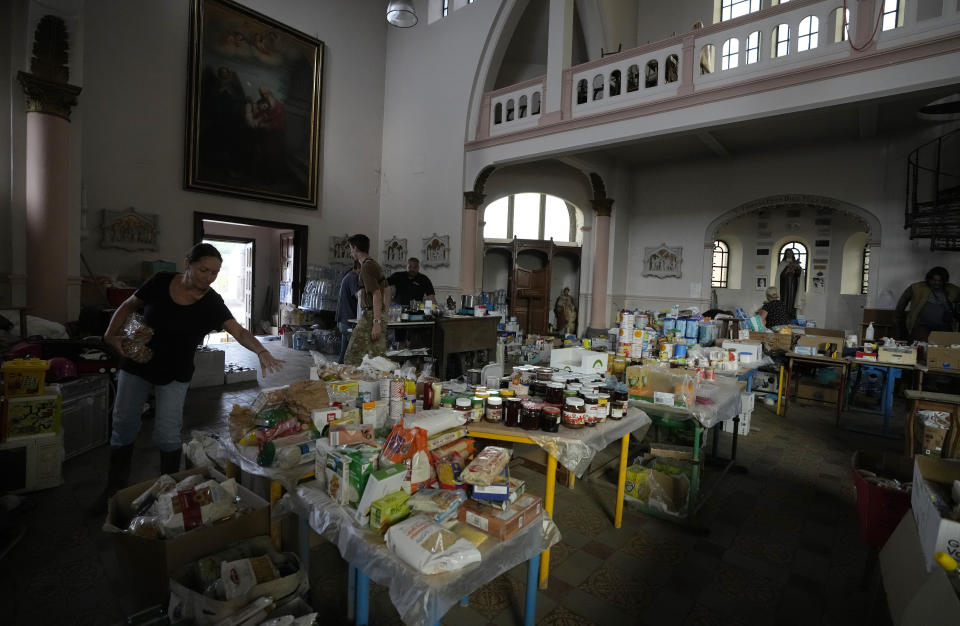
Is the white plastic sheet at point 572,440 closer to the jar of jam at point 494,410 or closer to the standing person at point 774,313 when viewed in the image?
the jar of jam at point 494,410

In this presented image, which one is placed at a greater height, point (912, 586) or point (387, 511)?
point (387, 511)

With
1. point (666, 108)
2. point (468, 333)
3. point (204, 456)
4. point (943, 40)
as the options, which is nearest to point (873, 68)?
point (943, 40)

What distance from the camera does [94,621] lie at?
6.52 feet

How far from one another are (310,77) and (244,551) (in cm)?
978

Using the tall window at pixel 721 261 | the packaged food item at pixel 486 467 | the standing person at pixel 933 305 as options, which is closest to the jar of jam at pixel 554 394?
the packaged food item at pixel 486 467

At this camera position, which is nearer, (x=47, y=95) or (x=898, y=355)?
(x=898, y=355)

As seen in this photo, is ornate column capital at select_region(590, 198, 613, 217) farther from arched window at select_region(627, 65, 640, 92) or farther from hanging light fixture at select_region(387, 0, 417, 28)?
hanging light fixture at select_region(387, 0, 417, 28)

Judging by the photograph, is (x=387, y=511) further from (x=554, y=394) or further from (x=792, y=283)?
(x=792, y=283)

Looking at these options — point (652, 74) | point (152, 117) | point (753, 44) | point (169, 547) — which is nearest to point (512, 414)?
point (169, 547)

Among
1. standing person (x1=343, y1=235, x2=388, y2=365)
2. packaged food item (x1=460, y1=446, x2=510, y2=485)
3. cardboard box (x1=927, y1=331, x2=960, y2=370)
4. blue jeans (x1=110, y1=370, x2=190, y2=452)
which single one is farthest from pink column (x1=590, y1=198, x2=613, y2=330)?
packaged food item (x1=460, y1=446, x2=510, y2=485)

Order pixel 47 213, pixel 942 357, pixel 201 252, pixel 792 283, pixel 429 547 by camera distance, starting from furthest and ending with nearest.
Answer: pixel 792 283 → pixel 47 213 → pixel 942 357 → pixel 201 252 → pixel 429 547

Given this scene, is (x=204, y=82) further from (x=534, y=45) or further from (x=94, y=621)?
(x=94, y=621)

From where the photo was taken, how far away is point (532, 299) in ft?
38.7

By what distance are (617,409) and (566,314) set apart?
9445mm
